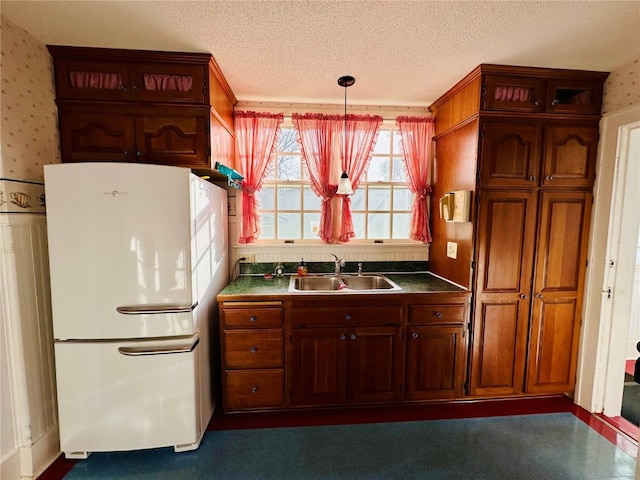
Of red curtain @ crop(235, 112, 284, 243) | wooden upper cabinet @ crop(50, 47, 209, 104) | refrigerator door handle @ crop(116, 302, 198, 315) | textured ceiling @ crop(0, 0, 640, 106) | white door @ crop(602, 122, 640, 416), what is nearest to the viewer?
textured ceiling @ crop(0, 0, 640, 106)

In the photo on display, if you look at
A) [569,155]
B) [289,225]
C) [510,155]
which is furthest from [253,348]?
[569,155]

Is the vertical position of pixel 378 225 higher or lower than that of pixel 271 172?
lower

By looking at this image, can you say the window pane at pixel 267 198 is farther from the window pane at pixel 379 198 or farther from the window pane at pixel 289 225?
the window pane at pixel 379 198

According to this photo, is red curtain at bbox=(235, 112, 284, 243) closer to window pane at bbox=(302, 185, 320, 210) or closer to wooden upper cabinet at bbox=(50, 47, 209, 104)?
window pane at bbox=(302, 185, 320, 210)

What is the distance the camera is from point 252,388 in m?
2.08

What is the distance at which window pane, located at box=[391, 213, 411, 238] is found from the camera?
290 cm

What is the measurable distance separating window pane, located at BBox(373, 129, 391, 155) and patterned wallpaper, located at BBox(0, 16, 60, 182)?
2.53 m

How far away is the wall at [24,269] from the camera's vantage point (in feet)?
5.00

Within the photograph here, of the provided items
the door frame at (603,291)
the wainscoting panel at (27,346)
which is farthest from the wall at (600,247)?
the wainscoting panel at (27,346)

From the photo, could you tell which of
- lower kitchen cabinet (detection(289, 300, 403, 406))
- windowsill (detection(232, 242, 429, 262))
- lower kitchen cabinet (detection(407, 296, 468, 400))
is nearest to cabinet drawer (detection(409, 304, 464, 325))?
lower kitchen cabinet (detection(407, 296, 468, 400))

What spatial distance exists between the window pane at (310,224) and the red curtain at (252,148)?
20.9 inches

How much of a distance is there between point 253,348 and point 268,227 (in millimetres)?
1178

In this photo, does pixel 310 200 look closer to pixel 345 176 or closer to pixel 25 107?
pixel 345 176

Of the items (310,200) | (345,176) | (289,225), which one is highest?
(345,176)
